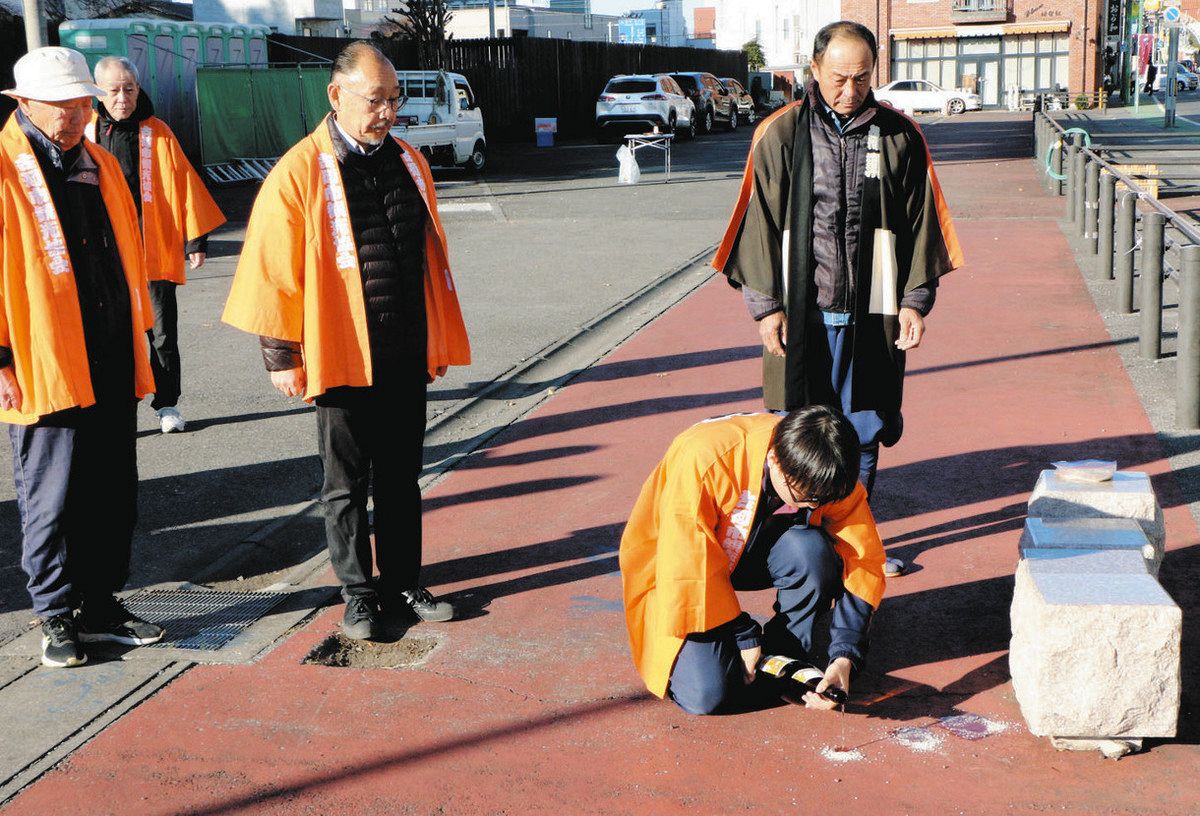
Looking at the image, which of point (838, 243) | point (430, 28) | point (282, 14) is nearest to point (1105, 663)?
point (838, 243)

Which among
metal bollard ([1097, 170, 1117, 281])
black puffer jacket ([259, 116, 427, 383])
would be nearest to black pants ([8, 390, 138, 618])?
black puffer jacket ([259, 116, 427, 383])

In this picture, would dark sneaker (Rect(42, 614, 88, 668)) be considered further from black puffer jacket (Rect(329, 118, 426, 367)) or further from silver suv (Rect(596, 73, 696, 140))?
silver suv (Rect(596, 73, 696, 140))

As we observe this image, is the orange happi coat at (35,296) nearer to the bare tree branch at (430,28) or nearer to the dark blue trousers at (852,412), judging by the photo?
the dark blue trousers at (852,412)

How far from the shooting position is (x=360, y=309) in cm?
449

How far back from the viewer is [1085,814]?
11.3 feet

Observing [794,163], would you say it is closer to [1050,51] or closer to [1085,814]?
[1085,814]

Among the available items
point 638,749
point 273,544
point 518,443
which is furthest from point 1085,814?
point 518,443

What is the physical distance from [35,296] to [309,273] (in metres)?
0.87

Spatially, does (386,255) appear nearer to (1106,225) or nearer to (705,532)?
(705,532)

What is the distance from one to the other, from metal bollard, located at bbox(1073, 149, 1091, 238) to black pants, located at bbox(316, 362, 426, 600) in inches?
450

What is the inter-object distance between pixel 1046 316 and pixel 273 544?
6.90 metres

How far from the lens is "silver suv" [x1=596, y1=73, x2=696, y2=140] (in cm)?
3525

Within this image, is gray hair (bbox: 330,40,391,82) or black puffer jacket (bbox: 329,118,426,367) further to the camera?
black puffer jacket (bbox: 329,118,426,367)

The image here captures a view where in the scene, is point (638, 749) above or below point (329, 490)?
below
